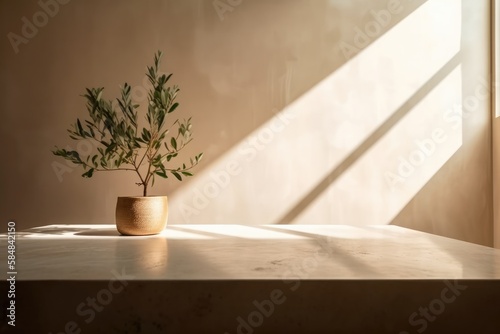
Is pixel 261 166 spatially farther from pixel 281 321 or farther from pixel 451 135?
pixel 281 321

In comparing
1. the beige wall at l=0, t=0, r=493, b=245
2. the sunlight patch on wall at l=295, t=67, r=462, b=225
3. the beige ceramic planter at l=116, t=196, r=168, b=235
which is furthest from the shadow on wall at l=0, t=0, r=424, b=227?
the beige ceramic planter at l=116, t=196, r=168, b=235

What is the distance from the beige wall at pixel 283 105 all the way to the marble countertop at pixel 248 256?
17.8 inches

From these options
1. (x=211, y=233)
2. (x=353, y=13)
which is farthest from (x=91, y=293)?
(x=353, y=13)

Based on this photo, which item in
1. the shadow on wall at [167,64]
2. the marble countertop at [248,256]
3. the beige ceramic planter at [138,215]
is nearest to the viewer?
the marble countertop at [248,256]

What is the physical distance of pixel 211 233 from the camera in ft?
4.54

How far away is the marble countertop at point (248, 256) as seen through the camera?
2.34 feet

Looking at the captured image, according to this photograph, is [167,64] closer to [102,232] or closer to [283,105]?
[283,105]

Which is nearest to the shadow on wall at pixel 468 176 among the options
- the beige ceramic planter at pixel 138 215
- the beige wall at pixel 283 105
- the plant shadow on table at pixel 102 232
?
the beige wall at pixel 283 105

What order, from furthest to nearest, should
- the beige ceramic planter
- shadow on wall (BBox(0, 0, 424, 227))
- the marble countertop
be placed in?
1. shadow on wall (BBox(0, 0, 424, 227))
2. the beige ceramic planter
3. the marble countertop

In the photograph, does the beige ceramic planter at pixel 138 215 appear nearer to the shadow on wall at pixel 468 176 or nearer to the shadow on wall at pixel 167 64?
the shadow on wall at pixel 167 64

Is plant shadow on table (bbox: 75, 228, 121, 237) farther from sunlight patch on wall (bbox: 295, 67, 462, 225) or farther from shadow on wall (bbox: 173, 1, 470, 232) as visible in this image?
sunlight patch on wall (bbox: 295, 67, 462, 225)

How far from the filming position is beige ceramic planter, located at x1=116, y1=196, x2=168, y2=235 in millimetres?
1275

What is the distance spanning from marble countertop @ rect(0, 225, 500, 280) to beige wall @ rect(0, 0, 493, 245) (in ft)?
1.48

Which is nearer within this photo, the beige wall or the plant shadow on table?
the plant shadow on table
